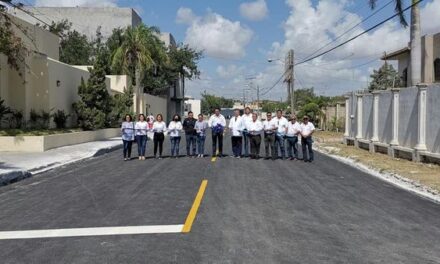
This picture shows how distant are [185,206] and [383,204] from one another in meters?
3.96

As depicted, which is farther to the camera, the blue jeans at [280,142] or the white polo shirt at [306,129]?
the blue jeans at [280,142]

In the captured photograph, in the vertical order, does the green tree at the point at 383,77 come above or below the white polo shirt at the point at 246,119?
above

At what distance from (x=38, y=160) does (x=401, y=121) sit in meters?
13.8

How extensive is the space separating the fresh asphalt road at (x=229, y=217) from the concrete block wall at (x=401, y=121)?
13.1 feet

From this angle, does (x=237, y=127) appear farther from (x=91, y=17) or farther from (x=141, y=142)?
(x=91, y=17)

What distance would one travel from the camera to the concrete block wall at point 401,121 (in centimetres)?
1916

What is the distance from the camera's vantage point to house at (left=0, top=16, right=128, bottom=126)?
88.8 feet

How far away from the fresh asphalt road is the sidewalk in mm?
646

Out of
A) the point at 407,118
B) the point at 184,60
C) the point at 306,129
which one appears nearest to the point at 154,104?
the point at 184,60

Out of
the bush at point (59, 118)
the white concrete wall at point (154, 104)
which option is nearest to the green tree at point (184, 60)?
the white concrete wall at point (154, 104)

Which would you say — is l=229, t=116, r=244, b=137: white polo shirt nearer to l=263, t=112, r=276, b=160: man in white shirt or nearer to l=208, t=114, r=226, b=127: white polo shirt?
l=208, t=114, r=226, b=127: white polo shirt

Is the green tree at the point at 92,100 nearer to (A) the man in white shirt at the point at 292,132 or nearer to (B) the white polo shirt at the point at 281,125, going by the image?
(B) the white polo shirt at the point at 281,125

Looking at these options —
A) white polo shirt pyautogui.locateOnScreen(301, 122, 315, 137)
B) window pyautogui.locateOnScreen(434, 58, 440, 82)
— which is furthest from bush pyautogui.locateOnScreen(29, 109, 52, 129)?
window pyautogui.locateOnScreen(434, 58, 440, 82)

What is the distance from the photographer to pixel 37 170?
18.3 meters
